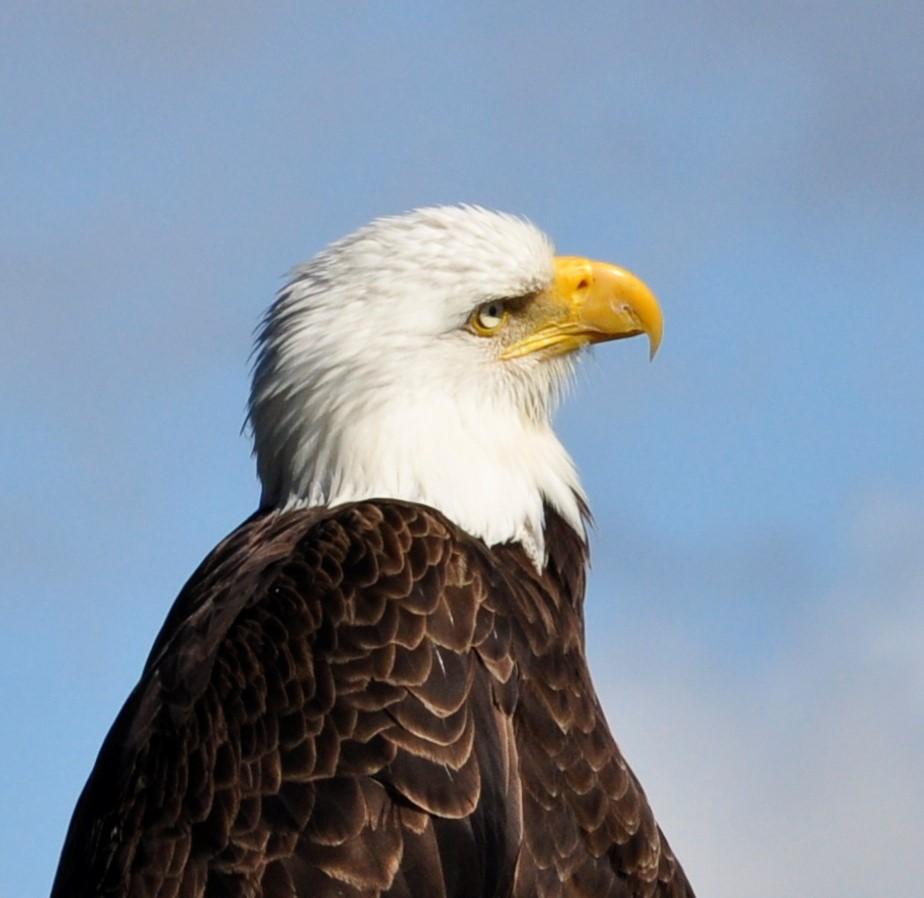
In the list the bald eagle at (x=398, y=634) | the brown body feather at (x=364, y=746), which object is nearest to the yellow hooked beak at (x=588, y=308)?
the bald eagle at (x=398, y=634)

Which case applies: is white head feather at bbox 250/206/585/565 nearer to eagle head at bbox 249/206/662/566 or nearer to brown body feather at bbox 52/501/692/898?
eagle head at bbox 249/206/662/566

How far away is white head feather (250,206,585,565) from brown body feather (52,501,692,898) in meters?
0.21

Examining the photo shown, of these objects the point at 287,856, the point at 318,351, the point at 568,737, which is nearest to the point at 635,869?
the point at 568,737

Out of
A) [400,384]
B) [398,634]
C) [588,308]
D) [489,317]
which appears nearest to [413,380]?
[400,384]

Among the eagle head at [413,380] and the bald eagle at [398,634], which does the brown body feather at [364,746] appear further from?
the eagle head at [413,380]

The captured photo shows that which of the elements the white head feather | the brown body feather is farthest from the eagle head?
the brown body feather

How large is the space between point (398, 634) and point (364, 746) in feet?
1.13

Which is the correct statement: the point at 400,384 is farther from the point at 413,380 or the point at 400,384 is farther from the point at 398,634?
the point at 398,634

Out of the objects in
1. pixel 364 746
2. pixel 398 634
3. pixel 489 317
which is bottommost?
pixel 364 746

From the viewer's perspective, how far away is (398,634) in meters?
9.13

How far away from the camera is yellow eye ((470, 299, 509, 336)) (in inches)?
396

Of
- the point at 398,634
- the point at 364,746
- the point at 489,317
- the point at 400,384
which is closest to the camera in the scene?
the point at 364,746

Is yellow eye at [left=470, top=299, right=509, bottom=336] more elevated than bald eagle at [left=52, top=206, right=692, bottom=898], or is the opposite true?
yellow eye at [left=470, top=299, right=509, bottom=336]

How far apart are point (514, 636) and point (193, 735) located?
3.14 feet
